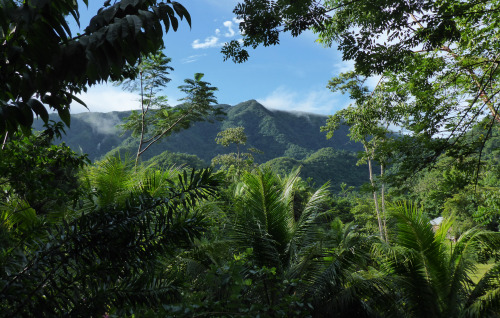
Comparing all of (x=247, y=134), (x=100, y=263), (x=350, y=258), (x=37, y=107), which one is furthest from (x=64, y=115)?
(x=247, y=134)

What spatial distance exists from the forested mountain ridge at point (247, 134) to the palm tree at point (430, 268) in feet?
261

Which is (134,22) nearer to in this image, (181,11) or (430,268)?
(181,11)

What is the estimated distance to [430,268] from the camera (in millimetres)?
5836

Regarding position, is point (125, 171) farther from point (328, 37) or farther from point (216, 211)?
point (328, 37)

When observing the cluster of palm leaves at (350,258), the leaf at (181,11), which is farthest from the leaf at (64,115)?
the cluster of palm leaves at (350,258)

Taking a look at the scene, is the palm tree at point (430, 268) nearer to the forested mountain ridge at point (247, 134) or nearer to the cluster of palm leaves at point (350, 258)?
the cluster of palm leaves at point (350, 258)

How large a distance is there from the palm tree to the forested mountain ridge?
79694 millimetres

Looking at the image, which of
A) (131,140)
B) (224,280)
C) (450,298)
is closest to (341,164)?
(131,140)

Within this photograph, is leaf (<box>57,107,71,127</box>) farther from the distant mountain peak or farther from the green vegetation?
the distant mountain peak

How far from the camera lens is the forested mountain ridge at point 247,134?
9844cm

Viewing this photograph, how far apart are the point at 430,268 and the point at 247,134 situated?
111 metres

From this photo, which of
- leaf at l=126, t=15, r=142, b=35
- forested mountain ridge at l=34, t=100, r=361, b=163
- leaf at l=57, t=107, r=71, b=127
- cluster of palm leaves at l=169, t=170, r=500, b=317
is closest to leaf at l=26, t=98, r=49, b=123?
leaf at l=57, t=107, r=71, b=127

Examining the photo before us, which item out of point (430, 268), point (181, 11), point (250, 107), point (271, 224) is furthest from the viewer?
point (250, 107)

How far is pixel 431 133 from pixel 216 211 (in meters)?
3.84
